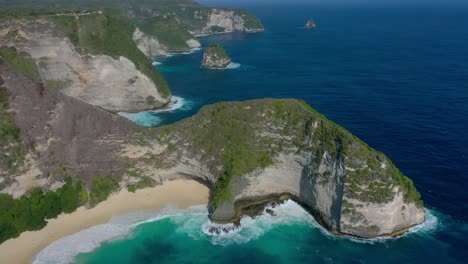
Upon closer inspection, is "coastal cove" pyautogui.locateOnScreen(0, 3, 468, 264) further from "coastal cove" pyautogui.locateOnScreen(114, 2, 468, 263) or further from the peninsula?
"coastal cove" pyautogui.locateOnScreen(114, 2, 468, 263)

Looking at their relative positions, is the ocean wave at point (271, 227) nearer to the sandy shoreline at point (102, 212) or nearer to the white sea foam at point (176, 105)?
the sandy shoreline at point (102, 212)

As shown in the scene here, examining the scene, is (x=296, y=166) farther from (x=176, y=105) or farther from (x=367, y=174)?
(x=176, y=105)

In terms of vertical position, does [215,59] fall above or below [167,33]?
below

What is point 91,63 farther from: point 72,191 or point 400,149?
point 400,149

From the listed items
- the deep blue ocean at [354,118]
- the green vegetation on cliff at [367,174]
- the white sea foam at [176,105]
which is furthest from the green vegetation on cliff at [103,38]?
the green vegetation on cliff at [367,174]

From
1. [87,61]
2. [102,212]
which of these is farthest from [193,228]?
[87,61]

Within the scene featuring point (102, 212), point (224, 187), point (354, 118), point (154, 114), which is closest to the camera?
point (224, 187)

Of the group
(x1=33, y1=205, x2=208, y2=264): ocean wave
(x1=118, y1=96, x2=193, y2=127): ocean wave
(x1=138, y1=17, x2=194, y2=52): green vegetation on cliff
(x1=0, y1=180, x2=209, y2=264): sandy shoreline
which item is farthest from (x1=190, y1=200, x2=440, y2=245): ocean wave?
(x1=138, y1=17, x2=194, y2=52): green vegetation on cliff

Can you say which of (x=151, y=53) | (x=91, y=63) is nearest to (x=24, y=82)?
(x=91, y=63)
